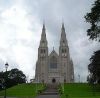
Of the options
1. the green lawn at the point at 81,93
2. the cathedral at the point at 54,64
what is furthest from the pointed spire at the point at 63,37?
the green lawn at the point at 81,93

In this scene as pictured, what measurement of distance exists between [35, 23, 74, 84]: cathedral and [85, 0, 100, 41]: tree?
101219mm

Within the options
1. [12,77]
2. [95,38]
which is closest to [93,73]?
[95,38]

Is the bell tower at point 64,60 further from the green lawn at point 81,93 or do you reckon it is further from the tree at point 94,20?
the tree at point 94,20

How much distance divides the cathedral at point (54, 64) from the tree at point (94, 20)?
101 meters

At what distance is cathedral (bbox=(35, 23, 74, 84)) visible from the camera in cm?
13912

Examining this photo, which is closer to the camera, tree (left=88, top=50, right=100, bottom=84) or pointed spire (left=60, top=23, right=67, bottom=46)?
tree (left=88, top=50, right=100, bottom=84)

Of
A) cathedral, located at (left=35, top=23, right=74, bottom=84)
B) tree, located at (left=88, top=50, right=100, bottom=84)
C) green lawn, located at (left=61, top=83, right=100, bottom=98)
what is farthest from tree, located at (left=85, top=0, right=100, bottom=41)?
cathedral, located at (left=35, top=23, right=74, bottom=84)

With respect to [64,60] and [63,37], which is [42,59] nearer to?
[64,60]

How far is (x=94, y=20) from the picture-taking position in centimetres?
3612

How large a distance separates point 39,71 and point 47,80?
4.79m

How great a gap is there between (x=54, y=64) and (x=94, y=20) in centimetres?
10623

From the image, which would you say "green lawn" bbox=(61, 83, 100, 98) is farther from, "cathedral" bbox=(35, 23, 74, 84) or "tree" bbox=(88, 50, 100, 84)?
"cathedral" bbox=(35, 23, 74, 84)

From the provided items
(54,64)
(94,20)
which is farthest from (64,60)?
(94,20)

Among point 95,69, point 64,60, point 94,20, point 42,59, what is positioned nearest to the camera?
point 94,20
